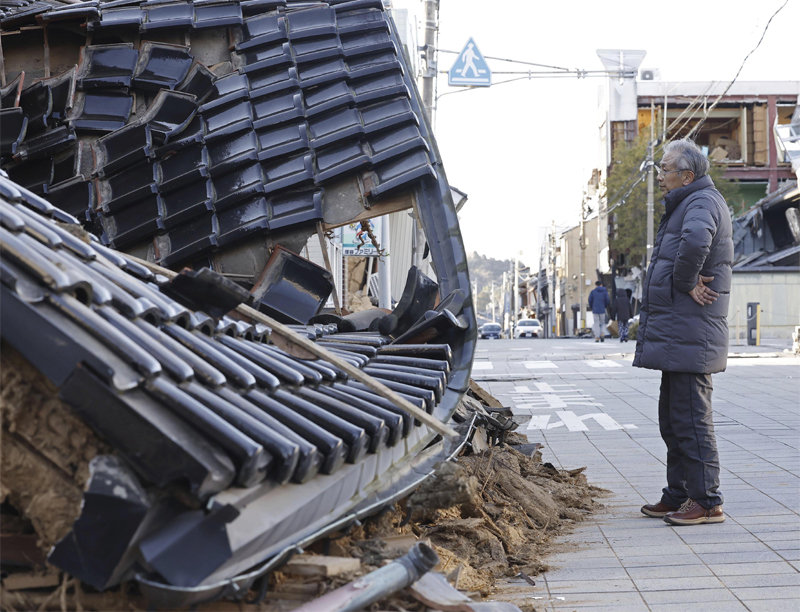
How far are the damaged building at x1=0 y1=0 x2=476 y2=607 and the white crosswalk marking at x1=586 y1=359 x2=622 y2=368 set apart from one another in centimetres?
1189

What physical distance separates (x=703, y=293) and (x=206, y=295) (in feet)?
10.0

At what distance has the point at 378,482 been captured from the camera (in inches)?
135

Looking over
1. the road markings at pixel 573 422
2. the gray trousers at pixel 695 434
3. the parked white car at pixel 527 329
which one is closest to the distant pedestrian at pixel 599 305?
the road markings at pixel 573 422

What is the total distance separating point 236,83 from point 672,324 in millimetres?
3511

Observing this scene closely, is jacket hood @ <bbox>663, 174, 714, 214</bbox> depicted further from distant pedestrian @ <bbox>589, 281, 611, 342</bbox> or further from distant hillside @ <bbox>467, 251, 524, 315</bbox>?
distant hillside @ <bbox>467, 251, 524, 315</bbox>

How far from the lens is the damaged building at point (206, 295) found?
227cm

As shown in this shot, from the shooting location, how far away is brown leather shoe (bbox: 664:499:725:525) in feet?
16.9

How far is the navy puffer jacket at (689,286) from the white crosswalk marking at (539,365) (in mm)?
12413

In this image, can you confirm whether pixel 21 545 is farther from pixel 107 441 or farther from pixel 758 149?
pixel 758 149

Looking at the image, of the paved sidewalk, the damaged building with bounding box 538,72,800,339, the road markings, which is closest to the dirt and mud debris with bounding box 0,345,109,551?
the paved sidewalk

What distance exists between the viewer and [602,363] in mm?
18375

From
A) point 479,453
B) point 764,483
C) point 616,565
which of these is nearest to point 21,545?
point 616,565

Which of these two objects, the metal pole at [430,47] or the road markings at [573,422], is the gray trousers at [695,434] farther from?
the metal pole at [430,47]

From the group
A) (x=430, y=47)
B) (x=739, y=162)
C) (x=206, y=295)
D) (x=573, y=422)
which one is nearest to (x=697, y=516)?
(x=206, y=295)
